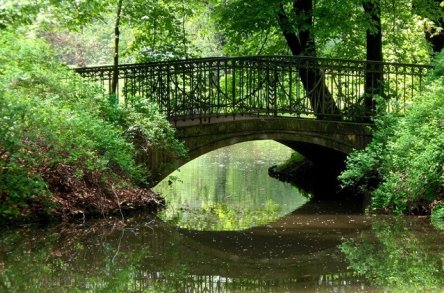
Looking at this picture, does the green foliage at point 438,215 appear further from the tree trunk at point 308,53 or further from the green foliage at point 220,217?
the tree trunk at point 308,53

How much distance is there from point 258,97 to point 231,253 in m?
5.93

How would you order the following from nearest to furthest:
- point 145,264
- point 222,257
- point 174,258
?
1. point 145,264
2. point 174,258
3. point 222,257

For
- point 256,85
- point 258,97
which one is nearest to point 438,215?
point 258,97

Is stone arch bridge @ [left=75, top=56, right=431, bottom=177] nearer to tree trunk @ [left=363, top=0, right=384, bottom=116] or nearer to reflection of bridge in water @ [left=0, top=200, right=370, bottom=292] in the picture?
tree trunk @ [left=363, top=0, right=384, bottom=116]

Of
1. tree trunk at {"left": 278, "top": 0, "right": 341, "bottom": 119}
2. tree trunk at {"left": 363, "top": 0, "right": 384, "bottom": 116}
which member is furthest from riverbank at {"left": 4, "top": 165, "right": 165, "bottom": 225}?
tree trunk at {"left": 363, "top": 0, "right": 384, "bottom": 116}

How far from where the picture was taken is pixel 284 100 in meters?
15.3

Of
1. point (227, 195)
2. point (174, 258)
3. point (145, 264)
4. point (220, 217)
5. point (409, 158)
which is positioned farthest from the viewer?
point (227, 195)

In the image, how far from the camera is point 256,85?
15219 millimetres

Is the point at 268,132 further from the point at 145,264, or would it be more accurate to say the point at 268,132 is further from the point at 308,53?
the point at 145,264

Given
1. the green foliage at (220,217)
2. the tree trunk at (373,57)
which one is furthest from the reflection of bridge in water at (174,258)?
the tree trunk at (373,57)

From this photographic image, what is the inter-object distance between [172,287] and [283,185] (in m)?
10.1

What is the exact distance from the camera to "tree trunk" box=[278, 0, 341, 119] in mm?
15375

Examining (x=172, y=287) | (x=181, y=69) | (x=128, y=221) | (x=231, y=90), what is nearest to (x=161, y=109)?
(x=181, y=69)

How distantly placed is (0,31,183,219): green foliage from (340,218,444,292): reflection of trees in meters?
3.71
